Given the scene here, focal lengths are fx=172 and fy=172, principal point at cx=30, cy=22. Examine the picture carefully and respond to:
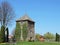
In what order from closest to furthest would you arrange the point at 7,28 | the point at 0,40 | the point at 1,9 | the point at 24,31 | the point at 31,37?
the point at 0,40 → the point at 7,28 → the point at 1,9 → the point at 24,31 → the point at 31,37

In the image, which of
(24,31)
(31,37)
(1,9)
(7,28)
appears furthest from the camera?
(31,37)

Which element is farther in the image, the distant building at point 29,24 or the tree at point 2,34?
the distant building at point 29,24

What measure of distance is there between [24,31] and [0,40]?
19.8 metres

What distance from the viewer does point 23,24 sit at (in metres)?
65.9

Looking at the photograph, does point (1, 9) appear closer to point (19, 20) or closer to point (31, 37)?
point (19, 20)

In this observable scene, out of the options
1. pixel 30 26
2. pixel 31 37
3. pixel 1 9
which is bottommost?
pixel 31 37

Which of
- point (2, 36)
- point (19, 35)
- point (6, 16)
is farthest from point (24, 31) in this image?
point (2, 36)

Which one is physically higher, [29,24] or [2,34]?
[29,24]

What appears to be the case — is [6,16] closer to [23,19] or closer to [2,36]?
[2,36]

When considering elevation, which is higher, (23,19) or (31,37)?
(23,19)

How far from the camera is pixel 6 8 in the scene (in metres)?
53.8

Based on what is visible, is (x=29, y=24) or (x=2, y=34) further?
(x=29, y=24)

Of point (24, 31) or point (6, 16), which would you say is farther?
point (24, 31)

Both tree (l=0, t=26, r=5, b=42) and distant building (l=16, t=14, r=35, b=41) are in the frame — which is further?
distant building (l=16, t=14, r=35, b=41)
